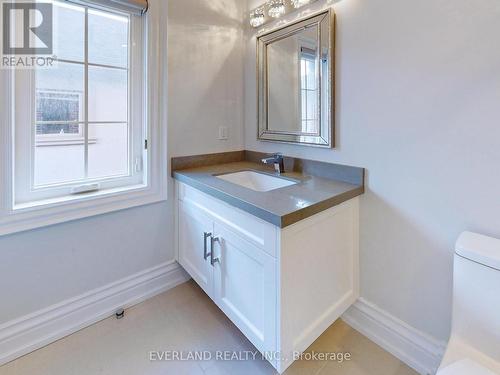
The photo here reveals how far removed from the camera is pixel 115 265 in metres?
1.62

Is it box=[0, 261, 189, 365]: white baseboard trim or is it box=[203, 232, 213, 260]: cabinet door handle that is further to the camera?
box=[203, 232, 213, 260]: cabinet door handle

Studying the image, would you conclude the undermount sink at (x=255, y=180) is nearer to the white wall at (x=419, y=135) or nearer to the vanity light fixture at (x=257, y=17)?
the white wall at (x=419, y=135)

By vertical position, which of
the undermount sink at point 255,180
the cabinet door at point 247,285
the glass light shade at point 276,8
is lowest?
the cabinet door at point 247,285

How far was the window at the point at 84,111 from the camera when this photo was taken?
1313 millimetres

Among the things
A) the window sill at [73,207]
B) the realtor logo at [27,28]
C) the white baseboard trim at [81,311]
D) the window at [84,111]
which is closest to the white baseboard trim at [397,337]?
the white baseboard trim at [81,311]

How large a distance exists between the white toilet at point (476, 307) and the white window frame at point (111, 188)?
153cm

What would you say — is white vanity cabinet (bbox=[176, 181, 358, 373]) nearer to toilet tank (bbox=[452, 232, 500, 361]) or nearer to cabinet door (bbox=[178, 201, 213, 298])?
cabinet door (bbox=[178, 201, 213, 298])

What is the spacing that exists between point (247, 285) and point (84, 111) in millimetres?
1213

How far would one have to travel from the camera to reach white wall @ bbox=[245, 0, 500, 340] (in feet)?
3.38

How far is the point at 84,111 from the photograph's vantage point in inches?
57.2

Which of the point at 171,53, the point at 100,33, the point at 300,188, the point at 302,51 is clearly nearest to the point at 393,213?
the point at 300,188

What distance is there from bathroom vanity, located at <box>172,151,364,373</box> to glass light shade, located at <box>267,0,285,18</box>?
0.91 m

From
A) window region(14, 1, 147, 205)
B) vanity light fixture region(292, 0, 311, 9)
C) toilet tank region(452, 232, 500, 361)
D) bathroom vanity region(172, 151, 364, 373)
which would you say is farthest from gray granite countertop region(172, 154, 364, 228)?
vanity light fixture region(292, 0, 311, 9)

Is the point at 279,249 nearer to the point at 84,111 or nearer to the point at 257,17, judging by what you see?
the point at 84,111
